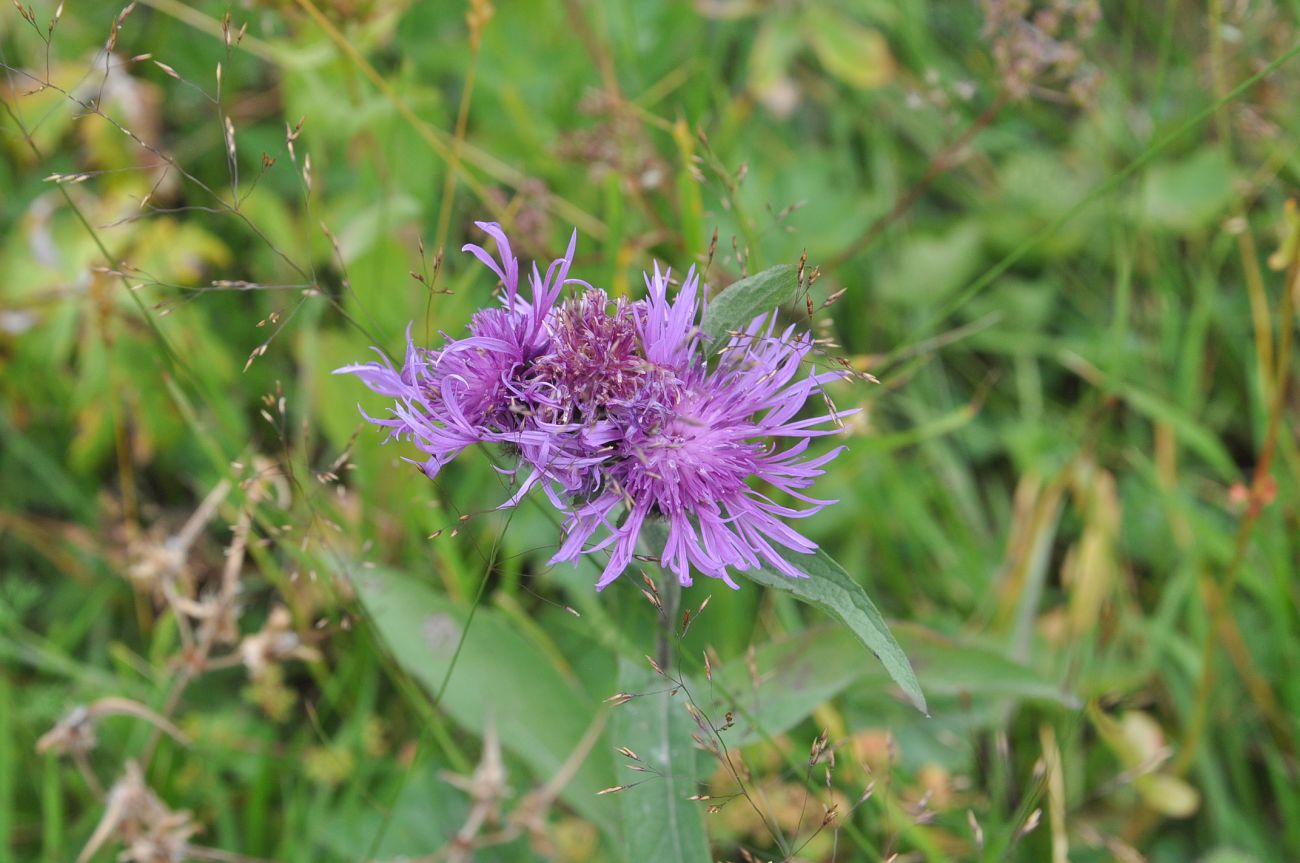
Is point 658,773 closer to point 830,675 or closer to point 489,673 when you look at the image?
point 830,675

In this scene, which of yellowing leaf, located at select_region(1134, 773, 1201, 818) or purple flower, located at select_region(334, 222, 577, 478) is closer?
purple flower, located at select_region(334, 222, 577, 478)

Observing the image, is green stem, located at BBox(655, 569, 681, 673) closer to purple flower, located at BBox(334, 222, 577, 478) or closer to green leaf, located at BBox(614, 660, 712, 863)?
green leaf, located at BBox(614, 660, 712, 863)

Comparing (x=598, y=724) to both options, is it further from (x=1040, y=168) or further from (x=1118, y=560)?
(x=1040, y=168)

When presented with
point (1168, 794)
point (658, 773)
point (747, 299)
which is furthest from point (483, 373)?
point (1168, 794)

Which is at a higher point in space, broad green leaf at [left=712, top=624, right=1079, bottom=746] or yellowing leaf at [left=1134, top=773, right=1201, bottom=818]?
broad green leaf at [left=712, top=624, right=1079, bottom=746]

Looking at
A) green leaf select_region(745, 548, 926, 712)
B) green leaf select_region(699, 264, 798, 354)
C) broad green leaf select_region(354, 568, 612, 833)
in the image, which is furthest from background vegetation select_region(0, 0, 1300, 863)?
green leaf select_region(699, 264, 798, 354)

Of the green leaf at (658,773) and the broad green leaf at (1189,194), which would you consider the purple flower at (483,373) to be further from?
the broad green leaf at (1189,194)

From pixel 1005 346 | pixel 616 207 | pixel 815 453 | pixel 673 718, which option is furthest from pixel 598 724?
pixel 1005 346
